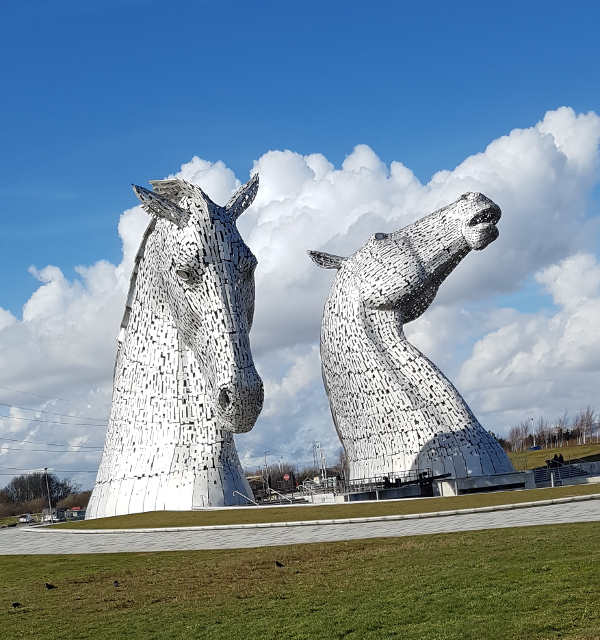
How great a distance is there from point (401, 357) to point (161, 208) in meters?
12.8

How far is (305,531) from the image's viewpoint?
485 inches

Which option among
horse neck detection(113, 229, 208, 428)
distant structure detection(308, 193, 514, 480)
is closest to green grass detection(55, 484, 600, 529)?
horse neck detection(113, 229, 208, 428)

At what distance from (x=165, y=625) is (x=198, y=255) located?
18.4ft

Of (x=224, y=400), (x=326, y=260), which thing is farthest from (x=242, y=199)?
(x=326, y=260)


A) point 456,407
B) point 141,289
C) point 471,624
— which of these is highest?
point 141,289

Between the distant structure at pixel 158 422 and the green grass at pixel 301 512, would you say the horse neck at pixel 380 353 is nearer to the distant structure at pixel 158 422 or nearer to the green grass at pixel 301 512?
the green grass at pixel 301 512

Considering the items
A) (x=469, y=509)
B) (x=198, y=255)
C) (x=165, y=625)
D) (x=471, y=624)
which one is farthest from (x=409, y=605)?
(x=469, y=509)

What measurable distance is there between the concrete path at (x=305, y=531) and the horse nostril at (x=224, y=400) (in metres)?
1.95

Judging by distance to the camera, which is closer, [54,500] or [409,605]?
[409,605]

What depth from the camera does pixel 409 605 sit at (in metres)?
6.14

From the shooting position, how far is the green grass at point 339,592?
557 cm

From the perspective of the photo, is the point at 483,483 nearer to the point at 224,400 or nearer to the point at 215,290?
the point at 224,400

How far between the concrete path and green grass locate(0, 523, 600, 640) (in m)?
0.96

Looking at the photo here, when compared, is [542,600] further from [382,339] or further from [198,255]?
[382,339]
